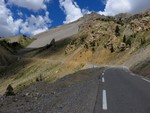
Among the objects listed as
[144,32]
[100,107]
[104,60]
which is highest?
[144,32]

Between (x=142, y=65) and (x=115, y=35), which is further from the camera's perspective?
(x=115, y=35)

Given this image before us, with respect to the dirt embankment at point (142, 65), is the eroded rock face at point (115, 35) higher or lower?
higher

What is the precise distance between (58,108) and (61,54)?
4704 inches

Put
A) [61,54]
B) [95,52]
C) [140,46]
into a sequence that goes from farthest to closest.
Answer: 1. [61,54]
2. [95,52]
3. [140,46]

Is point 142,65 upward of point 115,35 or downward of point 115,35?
downward

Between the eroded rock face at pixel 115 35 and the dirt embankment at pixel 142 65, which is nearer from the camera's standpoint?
the dirt embankment at pixel 142 65

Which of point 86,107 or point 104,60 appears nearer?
point 86,107

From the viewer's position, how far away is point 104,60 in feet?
333

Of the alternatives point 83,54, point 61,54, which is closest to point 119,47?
point 83,54

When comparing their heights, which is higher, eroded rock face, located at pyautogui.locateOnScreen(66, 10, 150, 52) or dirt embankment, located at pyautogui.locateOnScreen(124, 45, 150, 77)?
eroded rock face, located at pyautogui.locateOnScreen(66, 10, 150, 52)

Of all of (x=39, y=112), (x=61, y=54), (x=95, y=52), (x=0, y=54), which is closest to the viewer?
(x=39, y=112)

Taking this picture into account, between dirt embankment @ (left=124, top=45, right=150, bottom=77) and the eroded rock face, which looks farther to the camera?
the eroded rock face

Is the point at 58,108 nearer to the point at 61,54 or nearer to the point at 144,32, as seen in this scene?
the point at 144,32

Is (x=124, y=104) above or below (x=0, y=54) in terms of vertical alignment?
below
